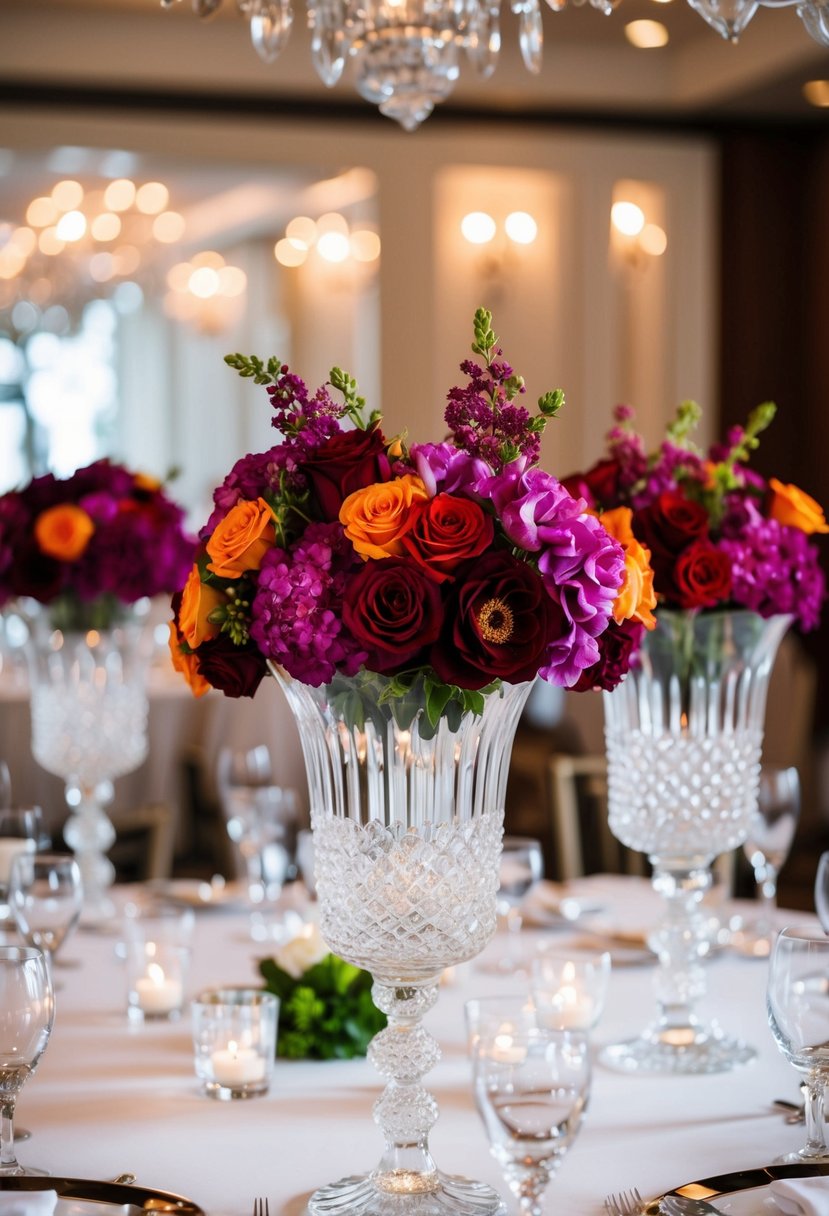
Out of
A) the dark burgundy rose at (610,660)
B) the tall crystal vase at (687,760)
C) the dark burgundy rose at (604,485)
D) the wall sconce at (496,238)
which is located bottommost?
the tall crystal vase at (687,760)

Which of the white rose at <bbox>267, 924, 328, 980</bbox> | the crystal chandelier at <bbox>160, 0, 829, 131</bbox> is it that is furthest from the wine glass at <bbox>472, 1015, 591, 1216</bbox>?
the crystal chandelier at <bbox>160, 0, 829, 131</bbox>

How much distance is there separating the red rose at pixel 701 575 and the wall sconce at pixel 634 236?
552 cm

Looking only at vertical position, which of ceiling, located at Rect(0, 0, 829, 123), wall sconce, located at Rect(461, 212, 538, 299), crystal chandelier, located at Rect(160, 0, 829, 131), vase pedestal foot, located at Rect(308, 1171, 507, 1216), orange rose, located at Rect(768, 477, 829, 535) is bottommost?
vase pedestal foot, located at Rect(308, 1171, 507, 1216)

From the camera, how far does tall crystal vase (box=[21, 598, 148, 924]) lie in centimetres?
245

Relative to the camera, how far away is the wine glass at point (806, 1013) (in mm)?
1317

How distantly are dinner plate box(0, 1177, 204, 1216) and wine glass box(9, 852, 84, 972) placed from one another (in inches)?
22.6

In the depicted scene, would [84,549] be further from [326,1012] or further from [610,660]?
[610,660]

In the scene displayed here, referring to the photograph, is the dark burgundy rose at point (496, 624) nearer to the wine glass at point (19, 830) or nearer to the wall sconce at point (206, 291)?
the wine glass at point (19, 830)

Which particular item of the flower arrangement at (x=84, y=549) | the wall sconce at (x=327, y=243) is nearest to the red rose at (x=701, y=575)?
the flower arrangement at (x=84, y=549)

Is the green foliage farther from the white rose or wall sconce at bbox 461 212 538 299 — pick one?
wall sconce at bbox 461 212 538 299

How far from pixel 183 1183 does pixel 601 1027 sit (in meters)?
0.65

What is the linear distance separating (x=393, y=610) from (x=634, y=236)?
20.3ft

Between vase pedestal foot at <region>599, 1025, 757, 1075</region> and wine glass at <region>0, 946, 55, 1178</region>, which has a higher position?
wine glass at <region>0, 946, 55, 1178</region>

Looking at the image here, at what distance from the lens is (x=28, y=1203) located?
115 centimetres
